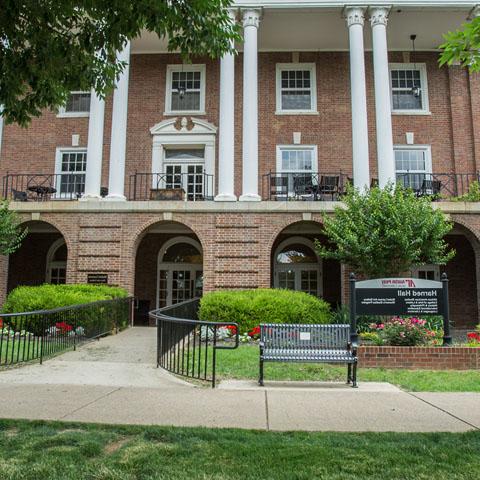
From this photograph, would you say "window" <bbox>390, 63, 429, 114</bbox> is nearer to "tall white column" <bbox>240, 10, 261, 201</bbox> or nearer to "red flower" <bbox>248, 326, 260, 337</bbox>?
"tall white column" <bbox>240, 10, 261, 201</bbox>

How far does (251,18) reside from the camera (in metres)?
17.4

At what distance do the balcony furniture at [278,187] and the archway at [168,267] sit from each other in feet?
12.0

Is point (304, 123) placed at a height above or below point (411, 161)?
above

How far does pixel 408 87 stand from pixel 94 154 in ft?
42.1

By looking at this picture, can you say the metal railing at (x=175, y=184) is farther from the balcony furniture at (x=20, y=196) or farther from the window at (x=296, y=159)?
the balcony furniture at (x=20, y=196)

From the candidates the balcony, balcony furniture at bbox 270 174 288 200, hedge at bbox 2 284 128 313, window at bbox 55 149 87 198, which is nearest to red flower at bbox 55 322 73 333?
hedge at bbox 2 284 128 313

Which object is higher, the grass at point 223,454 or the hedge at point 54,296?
the hedge at point 54,296

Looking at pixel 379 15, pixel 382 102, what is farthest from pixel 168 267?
pixel 379 15

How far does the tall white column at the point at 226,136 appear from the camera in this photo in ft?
54.0

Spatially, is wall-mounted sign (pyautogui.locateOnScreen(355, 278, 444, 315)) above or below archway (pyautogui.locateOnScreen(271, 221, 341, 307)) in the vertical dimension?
below

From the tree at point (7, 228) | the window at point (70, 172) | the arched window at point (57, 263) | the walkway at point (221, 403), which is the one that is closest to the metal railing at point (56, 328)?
the walkway at point (221, 403)

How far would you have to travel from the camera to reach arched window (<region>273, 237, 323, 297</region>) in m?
19.4

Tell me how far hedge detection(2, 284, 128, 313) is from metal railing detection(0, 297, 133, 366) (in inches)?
17.1

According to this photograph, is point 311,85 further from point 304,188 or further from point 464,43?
point 464,43
